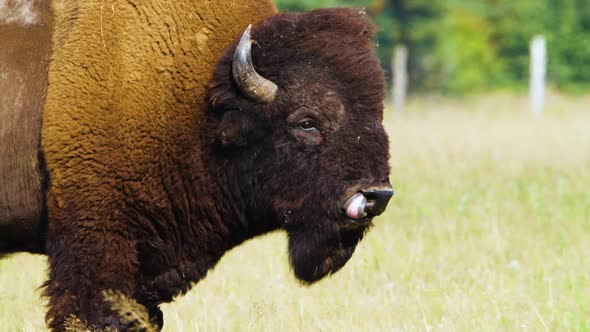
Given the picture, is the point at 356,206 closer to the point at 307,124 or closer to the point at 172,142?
the point at 307,124

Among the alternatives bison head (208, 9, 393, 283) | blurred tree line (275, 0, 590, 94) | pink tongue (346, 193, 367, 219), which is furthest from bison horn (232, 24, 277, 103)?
blurred tree line (275, 0, 590, 94)

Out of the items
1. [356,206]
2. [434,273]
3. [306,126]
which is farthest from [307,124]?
[434,273]

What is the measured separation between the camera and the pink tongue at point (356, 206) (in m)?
4.64

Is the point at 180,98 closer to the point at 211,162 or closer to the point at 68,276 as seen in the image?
the point at 211,162

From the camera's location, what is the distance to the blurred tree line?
33.4 metres

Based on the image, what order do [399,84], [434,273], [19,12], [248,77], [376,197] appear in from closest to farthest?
1. [376,197]
2. [248,77]
3. [19,12]
4. [434,273]
5. [399,84]

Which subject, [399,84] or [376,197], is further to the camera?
[399,84]

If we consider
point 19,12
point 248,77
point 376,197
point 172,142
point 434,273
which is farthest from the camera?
point 434,273

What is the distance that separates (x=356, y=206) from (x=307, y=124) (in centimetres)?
48

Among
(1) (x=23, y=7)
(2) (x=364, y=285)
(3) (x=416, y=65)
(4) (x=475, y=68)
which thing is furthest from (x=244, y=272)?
(4) (x=475, y=68)

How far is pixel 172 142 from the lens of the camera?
4844 mm

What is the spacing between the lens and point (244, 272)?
6.91 metres

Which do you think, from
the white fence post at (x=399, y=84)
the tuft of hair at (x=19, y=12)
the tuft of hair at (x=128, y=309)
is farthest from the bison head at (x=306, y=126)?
the white fence post at (x=399, y=84)

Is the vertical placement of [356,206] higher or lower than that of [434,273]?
higher
